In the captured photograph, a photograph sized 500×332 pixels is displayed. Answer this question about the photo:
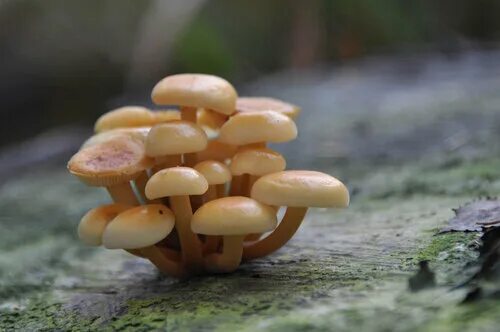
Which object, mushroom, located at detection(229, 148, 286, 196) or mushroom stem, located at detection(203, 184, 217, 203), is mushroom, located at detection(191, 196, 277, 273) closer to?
mushroom, located at detection(229, 148, 286, 196)

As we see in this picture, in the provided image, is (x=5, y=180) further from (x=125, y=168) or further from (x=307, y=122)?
(x=125, y=168)

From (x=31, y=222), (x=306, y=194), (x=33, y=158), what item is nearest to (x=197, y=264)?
(x=306, y=194)

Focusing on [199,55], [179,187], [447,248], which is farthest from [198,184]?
[199,55]

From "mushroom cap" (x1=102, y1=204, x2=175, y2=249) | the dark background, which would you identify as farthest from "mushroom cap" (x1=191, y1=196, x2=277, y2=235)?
the dark background

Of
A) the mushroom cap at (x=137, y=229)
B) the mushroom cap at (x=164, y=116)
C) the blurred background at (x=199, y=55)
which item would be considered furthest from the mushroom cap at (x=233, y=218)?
the blurred background at (x=199, y=55)

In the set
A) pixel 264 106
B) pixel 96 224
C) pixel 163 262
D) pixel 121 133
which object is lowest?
pixel 163 262

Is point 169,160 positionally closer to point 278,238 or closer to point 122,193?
point 122,193

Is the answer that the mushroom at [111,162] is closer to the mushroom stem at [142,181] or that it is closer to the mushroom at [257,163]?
the mushroom stem at [142,181]
